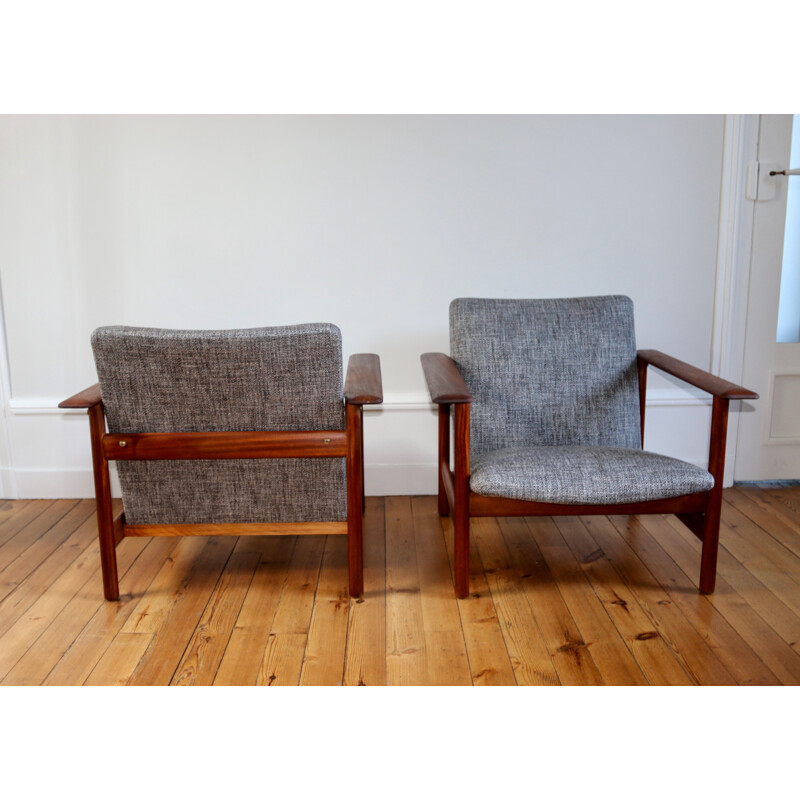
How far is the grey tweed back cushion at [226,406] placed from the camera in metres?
1.87

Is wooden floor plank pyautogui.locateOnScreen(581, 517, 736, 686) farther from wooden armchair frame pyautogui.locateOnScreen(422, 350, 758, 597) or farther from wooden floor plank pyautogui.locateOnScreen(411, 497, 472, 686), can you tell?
wooden floor plank pyautogui.locateOnScreen(411, 497, 472, 686)

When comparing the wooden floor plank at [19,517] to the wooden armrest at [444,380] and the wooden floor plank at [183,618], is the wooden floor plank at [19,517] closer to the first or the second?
the wooden floor plank at [183,618]

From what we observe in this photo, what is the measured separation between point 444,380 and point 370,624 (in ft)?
2.27

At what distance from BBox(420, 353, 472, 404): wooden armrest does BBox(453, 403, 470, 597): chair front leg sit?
48mm

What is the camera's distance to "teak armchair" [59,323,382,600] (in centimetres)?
187

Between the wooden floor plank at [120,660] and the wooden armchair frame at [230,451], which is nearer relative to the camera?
the wooden floor plank at [120,660]

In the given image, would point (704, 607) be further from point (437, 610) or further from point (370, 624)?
point (370, 624)

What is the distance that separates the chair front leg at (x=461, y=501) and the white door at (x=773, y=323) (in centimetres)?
132

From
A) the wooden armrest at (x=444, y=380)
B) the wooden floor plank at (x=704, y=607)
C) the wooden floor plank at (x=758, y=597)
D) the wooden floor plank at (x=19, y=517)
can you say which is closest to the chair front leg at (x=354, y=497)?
the wooden armrest at (x=444, y=380)

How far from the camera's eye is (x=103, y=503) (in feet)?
6.67

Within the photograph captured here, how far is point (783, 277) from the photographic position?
2898mm

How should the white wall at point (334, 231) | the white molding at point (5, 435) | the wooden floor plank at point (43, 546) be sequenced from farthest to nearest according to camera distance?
the white molding at point (5, 435), the white wall at point (334, 231), the wooden floor plank at point (43, 546)

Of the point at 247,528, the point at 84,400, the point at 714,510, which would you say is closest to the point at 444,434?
the point at 247,528
